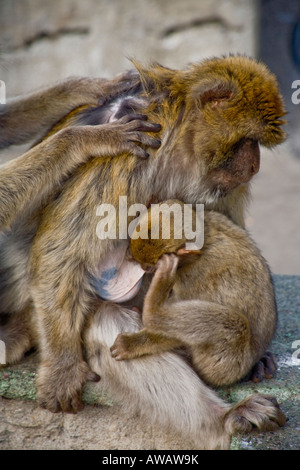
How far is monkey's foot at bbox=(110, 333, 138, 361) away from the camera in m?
3.35

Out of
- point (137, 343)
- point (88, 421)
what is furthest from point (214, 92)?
point (88, 421)

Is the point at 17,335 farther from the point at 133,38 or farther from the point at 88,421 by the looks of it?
the point at 133,38

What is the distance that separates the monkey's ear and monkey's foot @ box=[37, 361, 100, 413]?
58.3 inches

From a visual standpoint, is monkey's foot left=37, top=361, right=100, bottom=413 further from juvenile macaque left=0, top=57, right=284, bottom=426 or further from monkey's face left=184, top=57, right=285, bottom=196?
monkey's face left=184, top=57, right=285, bottom=196

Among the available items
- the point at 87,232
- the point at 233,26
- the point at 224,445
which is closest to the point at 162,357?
the point at 224,445

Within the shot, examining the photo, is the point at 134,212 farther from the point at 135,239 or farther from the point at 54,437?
the point at 54,437

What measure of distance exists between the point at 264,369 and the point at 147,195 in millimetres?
1130

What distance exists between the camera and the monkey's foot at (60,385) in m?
3.39

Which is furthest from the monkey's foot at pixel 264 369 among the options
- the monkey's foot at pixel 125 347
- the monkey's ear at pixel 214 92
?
the monkey's ear at pixel 214 92

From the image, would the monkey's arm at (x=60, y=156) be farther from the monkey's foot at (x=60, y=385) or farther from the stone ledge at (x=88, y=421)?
the stone ledge at (x=88, y=421)

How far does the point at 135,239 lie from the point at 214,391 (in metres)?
0.87

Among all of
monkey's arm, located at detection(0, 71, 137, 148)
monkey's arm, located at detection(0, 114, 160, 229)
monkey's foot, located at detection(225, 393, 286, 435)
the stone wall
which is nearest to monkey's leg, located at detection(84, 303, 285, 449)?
monkey's foot, located at detection(225, 393, 286, 435)

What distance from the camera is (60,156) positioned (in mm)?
3506

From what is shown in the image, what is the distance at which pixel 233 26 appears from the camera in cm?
977
